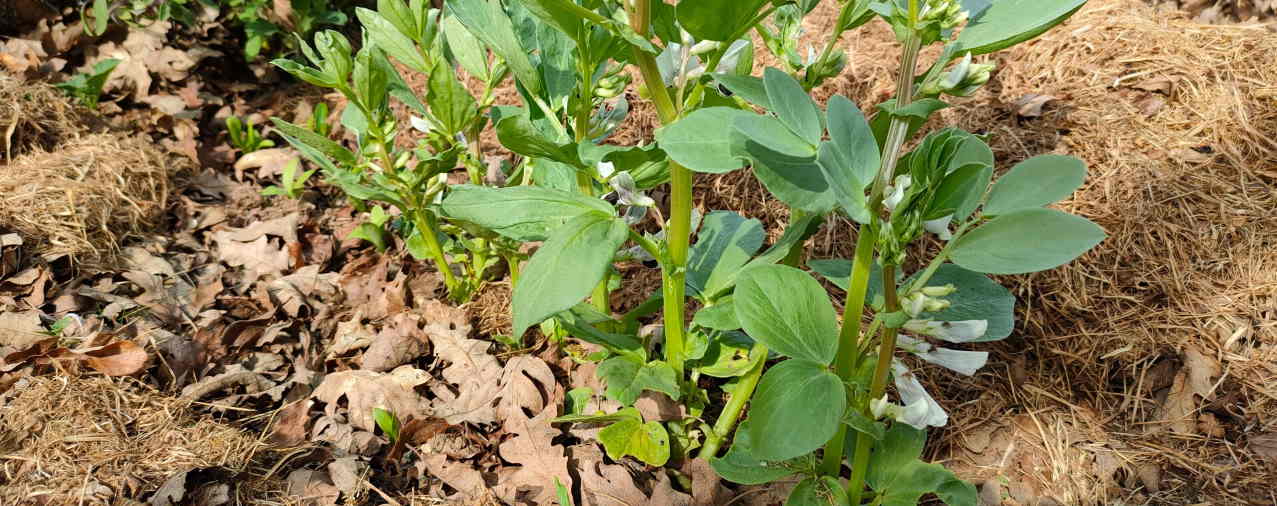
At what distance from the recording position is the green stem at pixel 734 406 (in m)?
1.73

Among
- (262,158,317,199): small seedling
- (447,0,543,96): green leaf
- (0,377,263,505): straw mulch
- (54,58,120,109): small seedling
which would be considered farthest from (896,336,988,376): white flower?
(54,58,120,109): small seedling

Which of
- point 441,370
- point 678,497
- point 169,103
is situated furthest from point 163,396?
point 169,103

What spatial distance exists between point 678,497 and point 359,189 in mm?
1158

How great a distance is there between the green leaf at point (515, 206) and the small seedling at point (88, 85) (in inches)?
103

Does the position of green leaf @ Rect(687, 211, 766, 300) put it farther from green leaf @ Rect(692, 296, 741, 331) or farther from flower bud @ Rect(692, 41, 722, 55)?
flower bud @ Rect(692, 41, 722, 55)

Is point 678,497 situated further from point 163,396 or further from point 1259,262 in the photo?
point 1259,262

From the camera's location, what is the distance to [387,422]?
199cm

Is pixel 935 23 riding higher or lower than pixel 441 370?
higher

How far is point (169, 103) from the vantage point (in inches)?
133

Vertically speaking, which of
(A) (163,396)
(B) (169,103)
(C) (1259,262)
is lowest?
(A) (163,396)

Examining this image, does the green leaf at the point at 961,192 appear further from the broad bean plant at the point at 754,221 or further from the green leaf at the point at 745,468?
the green leaf at the point at 745,468

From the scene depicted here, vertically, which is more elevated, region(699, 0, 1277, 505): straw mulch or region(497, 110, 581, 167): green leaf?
region(497, 110, 581, 167): green leaf

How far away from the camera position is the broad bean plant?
1.13m

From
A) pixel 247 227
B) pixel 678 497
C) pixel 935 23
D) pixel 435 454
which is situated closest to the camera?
pixel 935 23
